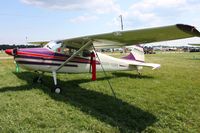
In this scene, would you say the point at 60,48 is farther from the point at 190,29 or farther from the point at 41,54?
the point at 190,29

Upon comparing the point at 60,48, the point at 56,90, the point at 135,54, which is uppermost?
the point at 60,48

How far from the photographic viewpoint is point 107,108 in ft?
20.8

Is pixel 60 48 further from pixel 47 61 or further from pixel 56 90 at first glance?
pixel 56 90

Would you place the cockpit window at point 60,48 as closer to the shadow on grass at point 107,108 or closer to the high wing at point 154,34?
the high wing at point 154,34

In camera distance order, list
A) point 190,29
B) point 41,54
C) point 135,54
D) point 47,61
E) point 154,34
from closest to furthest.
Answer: point 190,29, point 154,34, point 41,54, point 47,61, point 135,54

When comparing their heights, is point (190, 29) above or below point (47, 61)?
above

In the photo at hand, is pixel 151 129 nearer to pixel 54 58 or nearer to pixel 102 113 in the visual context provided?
pixel 102 113

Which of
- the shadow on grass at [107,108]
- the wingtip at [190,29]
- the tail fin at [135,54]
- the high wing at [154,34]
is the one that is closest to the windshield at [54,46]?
the high wing at [154,34]

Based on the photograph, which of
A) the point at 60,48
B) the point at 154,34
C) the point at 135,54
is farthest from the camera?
the point at 135,54

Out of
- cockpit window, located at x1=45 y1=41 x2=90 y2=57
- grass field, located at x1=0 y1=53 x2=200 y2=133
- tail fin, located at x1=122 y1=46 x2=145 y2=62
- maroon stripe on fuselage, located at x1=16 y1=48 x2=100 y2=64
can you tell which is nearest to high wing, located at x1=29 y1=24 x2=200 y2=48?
cockpit window, located at x1=45 y1=41 x2=90 y2=57

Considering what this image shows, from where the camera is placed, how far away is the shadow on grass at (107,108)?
521 centimetres

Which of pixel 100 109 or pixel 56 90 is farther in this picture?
pixel 56 90

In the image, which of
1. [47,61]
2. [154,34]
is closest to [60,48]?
[47,61]

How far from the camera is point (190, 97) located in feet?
24.9
